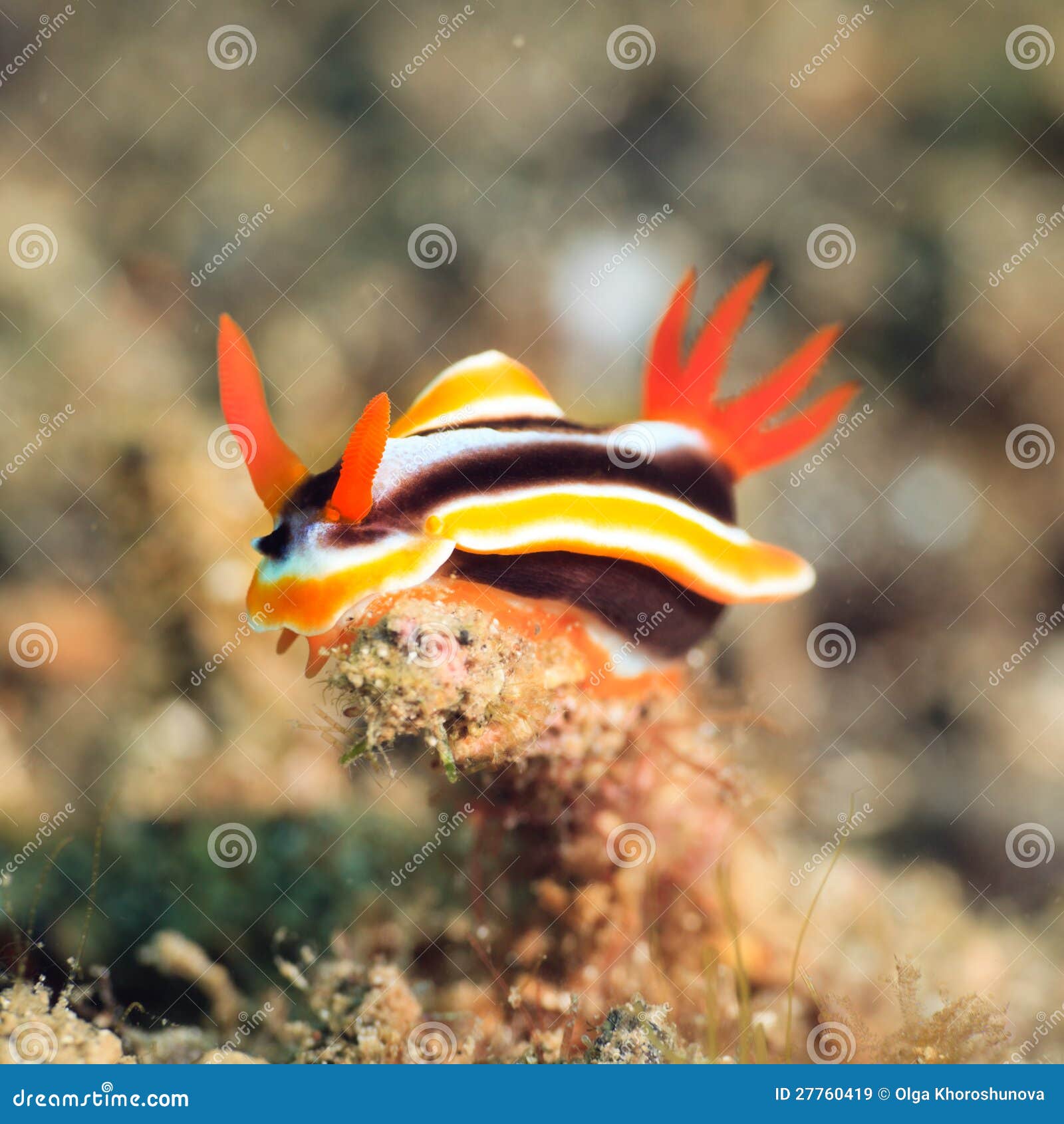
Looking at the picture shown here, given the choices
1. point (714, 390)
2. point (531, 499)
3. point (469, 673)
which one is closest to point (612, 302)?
point (714, 390)

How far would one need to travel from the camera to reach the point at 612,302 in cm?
246

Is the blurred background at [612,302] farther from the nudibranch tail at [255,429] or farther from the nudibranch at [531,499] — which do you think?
the nudibranch tail at [255,429]

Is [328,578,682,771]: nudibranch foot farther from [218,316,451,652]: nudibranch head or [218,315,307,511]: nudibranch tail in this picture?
[218,315,307,511]: nudibranch tail

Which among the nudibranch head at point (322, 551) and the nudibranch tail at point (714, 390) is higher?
the nudibranch tail at point (714, 390)

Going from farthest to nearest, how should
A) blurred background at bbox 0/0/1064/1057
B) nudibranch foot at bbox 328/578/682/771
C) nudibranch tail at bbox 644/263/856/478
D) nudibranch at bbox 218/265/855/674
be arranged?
blurred background at bbox 0/0/1064/1057 → nudibranch tail at bbox 644/263/856/478 → nudibranch at bbox 218/265/855/674 → nudibranch foot at bbox 328/578/682/771

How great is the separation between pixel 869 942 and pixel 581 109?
285cm

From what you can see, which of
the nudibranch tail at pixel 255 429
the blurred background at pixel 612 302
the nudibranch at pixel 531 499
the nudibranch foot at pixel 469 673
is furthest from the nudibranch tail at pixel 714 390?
the nudibranch tail at pixel 255 429

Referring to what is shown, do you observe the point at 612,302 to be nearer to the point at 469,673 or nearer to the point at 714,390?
the point at 714,390

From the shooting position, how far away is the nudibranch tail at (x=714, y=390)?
6.82 ft

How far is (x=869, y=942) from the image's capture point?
2.16 m

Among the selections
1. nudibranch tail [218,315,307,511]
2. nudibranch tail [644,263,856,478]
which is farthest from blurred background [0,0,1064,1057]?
nudibranch tail [218,315,307,511]

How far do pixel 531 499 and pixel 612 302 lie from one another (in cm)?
114

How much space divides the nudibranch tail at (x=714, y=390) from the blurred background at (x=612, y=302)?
0.94ft

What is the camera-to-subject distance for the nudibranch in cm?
149
